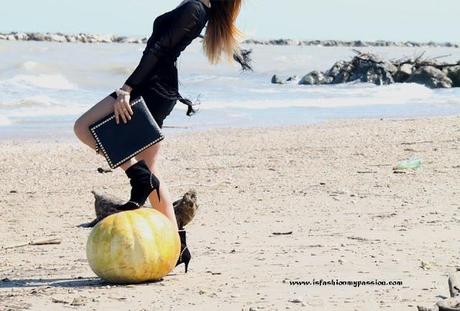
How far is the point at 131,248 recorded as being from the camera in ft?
20.0

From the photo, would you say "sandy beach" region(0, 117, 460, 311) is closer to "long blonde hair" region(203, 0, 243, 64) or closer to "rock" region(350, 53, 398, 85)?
"long blonde hair" region(203, 0, 243, 64)

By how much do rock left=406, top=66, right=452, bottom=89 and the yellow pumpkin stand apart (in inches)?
1123

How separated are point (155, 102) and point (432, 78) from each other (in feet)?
94.6

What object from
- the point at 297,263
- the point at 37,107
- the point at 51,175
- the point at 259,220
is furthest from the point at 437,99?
the point at 297,263

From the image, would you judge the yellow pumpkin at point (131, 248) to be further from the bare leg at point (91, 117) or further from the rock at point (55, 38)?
the rock at point (55, 38)

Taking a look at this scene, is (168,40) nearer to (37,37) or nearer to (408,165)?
(408,165)

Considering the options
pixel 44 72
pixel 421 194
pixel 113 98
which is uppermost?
pixel 113 98

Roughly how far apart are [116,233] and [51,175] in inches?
251

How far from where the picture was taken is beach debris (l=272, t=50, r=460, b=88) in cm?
3462

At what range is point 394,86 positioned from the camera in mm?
33625

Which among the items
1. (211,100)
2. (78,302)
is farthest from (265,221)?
(211,100)

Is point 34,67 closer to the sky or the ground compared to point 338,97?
closer to the ground

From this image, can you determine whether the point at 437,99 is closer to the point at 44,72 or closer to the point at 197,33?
the point at 44,72

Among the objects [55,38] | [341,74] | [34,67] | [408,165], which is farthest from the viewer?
[55,38]
